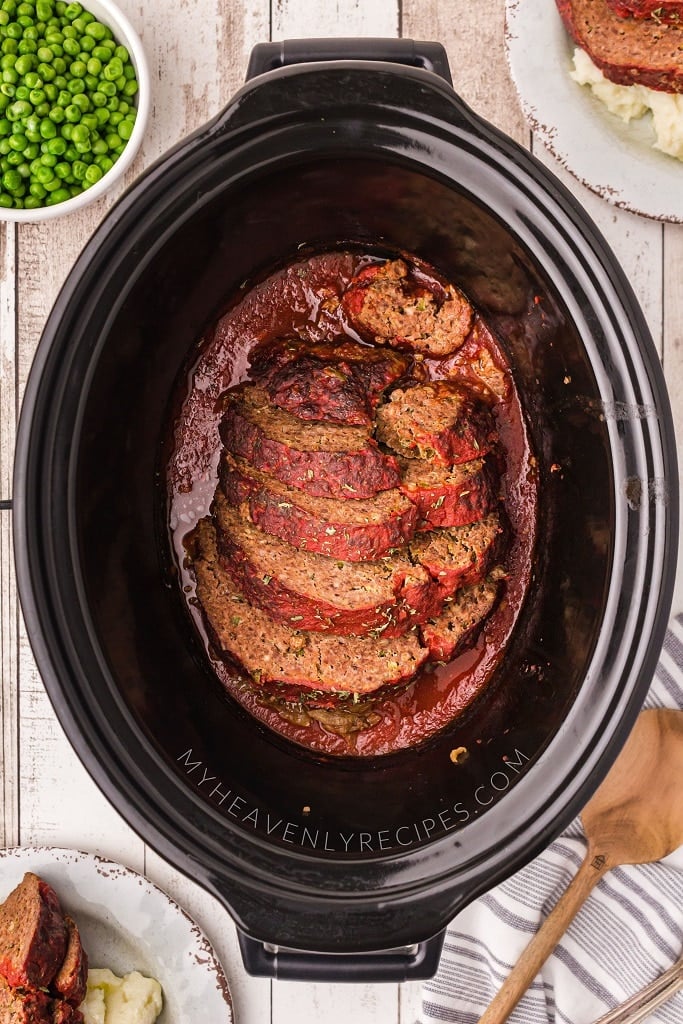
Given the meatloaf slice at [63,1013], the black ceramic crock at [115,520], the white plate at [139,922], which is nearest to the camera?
the black ceramic crock at [115,520]

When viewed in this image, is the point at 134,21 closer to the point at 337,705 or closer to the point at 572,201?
the point at 572,201

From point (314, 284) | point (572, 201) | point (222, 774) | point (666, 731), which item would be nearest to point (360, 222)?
point (314, 284)

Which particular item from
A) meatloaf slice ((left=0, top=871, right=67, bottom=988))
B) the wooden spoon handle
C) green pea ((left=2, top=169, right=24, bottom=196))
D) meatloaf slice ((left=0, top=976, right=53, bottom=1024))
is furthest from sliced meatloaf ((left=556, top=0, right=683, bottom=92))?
meatloaf slice ((left=0, top=976, right=53, bottom=1024))

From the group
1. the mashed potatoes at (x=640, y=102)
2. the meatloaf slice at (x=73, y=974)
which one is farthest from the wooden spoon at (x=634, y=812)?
the mashed potatoes at (x=640, y=102)

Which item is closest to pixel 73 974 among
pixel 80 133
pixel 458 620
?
pixel 458 620

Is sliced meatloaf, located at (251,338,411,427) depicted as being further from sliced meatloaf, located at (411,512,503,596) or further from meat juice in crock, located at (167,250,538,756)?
sliced meatloaf, located at (411,512,503,596)

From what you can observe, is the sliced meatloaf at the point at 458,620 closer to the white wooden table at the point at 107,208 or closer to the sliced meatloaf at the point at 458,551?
the sliced meatloaf at the point at 458,551
